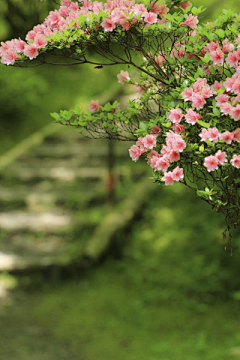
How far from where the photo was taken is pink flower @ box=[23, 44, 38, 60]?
214 centimetres

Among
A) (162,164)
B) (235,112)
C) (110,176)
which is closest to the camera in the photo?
(235,112)

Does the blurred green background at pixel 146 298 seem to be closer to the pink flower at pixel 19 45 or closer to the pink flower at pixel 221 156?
the pink flower at pixel 19 45

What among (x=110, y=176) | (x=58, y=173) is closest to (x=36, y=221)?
(x=110, y=176)

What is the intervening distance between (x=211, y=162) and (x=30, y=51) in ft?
3.17

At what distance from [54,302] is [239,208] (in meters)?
3.13

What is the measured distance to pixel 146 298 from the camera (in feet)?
15.8

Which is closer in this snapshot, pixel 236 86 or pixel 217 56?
pixel 236 86

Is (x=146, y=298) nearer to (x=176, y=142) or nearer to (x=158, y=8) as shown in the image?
(x=176, y=142)

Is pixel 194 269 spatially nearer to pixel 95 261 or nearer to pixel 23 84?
pixel 95 261

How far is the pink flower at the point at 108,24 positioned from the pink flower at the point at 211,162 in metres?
0.71

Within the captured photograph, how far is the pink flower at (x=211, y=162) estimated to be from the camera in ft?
6.27

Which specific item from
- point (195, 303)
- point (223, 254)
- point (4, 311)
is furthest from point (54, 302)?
point (223, 254)

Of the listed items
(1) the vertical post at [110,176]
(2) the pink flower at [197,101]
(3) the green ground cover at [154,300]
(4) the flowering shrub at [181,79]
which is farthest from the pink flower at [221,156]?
(1) the vertical post at [110,176]

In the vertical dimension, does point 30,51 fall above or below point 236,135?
above
